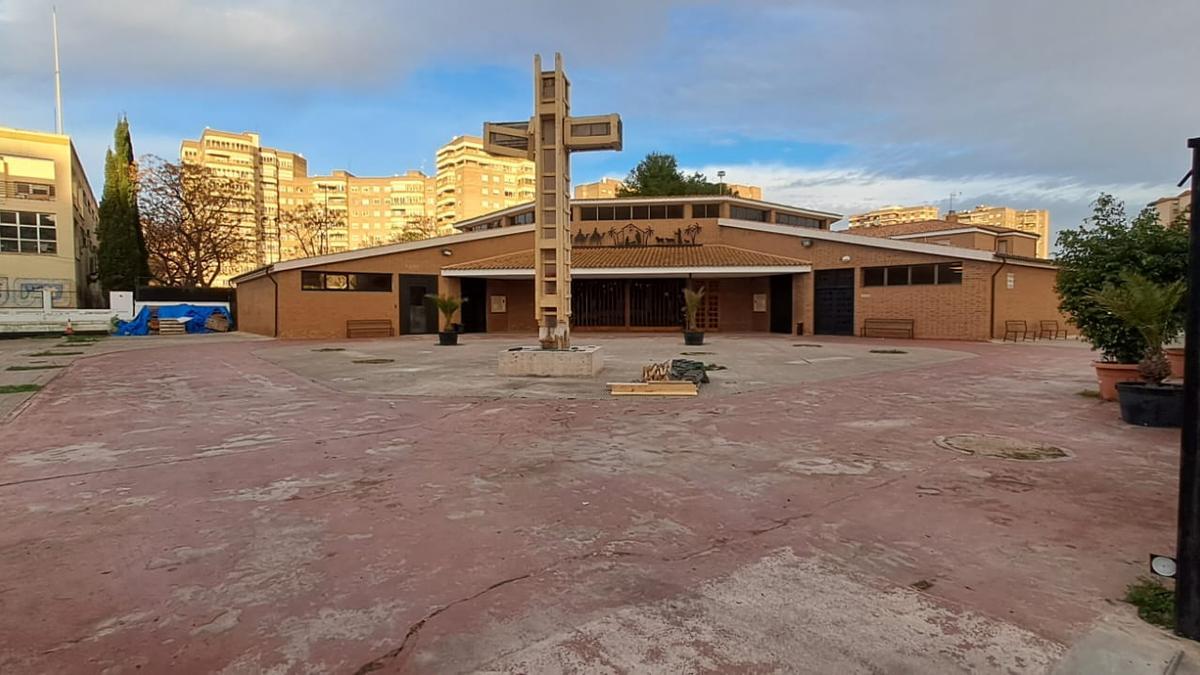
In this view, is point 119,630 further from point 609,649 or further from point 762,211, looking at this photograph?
point 762,211

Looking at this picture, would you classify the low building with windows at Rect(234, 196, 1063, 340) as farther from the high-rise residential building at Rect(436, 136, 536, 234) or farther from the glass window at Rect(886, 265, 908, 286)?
the high-rise residential building at Rect(436, 136, 536, 234)

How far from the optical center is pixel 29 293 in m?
32.2

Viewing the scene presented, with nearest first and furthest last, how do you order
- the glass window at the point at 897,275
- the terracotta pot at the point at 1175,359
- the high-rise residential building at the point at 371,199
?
the terracotta pot at the point at 1175,359 → the glass window at the point at 897,275 → the high-rise residential building at the point at 371,199

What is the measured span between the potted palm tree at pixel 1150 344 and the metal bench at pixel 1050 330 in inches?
730

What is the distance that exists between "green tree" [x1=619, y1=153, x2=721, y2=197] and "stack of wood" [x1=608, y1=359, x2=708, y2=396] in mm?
35771

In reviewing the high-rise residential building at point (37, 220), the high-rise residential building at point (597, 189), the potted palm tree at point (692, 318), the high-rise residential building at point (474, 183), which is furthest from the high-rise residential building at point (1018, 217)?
the high-rise residential building at point (37, 220)

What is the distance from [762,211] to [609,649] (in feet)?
104

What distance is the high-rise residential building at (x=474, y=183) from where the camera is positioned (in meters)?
105

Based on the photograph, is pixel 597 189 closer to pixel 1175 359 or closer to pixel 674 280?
pixel 674 280

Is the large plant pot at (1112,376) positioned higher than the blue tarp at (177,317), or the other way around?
the blue tarp at (177,317)

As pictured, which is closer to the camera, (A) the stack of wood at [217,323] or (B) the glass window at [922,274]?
(B) the glass window at [922,274]

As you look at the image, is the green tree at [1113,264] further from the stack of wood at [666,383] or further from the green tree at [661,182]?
the green tree at [661,182]

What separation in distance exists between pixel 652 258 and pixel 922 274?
423 inches

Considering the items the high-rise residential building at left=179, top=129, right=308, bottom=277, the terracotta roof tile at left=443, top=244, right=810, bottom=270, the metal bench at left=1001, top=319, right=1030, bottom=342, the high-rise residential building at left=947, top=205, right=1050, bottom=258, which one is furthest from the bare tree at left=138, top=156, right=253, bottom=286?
the high-rise residential building at left=947, top=205, right=1050, bottom=258
